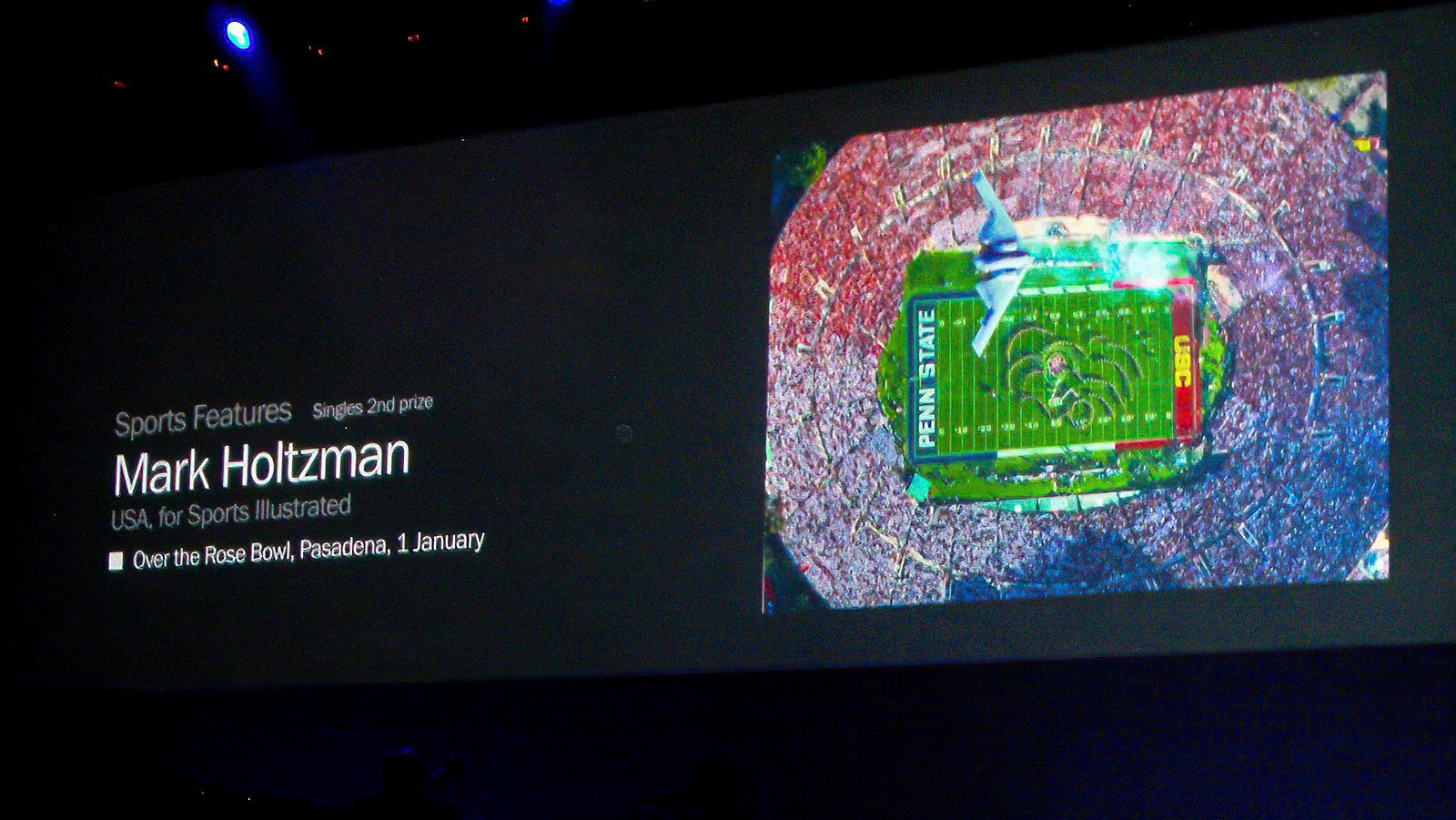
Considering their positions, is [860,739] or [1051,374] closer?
[1051,374]

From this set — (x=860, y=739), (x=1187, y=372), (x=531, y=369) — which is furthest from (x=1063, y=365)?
(x=531, y=369)

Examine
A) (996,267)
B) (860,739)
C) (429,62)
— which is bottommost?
(860,739)

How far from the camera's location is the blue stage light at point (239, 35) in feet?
17.7

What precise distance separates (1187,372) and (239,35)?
2.87 meters

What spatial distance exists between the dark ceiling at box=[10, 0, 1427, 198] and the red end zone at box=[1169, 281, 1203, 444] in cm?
80

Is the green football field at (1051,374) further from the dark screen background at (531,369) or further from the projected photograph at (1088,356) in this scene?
the dark screen background at (531,369)

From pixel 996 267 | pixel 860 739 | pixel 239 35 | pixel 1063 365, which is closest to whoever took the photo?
pixel 1063 365

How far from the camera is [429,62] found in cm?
546

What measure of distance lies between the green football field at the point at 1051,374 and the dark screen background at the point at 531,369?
41 centimetres

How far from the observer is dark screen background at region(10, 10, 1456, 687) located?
4594 mm

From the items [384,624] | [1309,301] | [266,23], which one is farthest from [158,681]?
[1309,301]

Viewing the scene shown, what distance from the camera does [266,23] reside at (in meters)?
5.40

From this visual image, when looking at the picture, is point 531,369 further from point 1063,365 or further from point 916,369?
point 1063,365

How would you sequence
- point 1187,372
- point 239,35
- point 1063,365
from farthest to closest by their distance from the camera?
point 239,35 < point 1063,365 < point 1187,372
